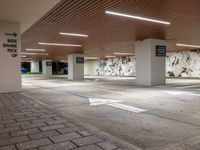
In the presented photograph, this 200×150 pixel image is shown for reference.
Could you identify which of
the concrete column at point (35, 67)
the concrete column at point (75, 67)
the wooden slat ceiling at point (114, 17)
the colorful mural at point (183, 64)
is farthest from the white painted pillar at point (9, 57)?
the concrete column at point (35, 67)

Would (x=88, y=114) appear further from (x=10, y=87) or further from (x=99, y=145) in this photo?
(x=10, y=87)

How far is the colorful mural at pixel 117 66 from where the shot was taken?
30.4 meters

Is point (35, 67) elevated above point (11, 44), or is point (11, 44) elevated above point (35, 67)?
point (11, 44)

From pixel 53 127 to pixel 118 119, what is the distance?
1560mm

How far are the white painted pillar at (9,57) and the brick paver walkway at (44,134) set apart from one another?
4.57 meters

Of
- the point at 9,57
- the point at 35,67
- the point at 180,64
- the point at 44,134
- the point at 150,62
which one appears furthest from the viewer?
the point at 35,67

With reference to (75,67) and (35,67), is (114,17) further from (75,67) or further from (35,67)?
(35,67)

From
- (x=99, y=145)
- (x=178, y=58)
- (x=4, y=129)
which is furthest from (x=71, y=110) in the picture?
(x=178, y=58)

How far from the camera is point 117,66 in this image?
33.5 m

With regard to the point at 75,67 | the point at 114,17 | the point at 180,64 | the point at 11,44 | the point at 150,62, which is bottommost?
the point at 75,67

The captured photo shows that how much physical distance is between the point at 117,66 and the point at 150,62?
20.4m

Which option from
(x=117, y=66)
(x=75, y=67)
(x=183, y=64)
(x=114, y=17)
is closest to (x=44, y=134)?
(x=114, y=17)

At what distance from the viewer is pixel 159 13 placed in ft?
24.8

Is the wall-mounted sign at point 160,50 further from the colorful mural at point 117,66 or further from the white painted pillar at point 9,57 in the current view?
the colorful mural at point 117,66
